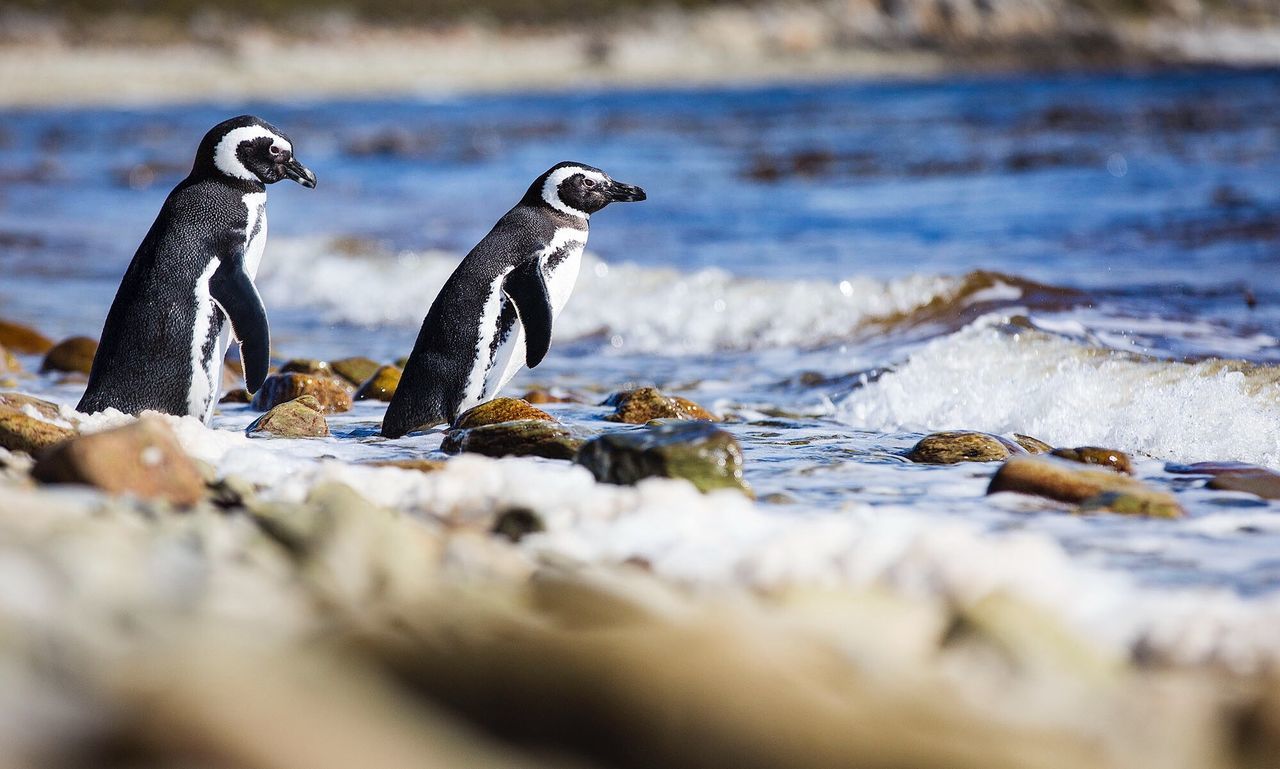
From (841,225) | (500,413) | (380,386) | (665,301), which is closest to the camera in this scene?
(500,413)

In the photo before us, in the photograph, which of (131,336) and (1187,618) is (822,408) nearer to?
(131,336)

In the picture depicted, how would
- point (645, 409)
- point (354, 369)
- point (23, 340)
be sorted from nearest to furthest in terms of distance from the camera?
point (645, 409)
point (354, 369)
point (23, 340)

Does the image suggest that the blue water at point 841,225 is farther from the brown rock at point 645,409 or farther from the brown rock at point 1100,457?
the brown rock at point 645,409

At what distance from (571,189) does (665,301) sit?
312cm

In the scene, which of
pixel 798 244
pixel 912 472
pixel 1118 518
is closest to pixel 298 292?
pixel 798 244

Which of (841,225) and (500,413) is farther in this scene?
(841,225)

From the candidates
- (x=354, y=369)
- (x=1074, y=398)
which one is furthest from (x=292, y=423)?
(x=1074, y=398)

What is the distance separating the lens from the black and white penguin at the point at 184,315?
4.12 meters

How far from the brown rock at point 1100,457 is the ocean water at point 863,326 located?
0.06 meters

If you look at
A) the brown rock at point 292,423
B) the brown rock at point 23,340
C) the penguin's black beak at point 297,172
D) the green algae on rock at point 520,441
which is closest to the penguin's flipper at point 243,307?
the brown rock at point 292,423

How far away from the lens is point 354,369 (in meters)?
5.59

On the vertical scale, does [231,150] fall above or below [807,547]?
above

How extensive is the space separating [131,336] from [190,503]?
4.88 ft

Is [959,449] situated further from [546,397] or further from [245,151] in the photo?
[245,151]
